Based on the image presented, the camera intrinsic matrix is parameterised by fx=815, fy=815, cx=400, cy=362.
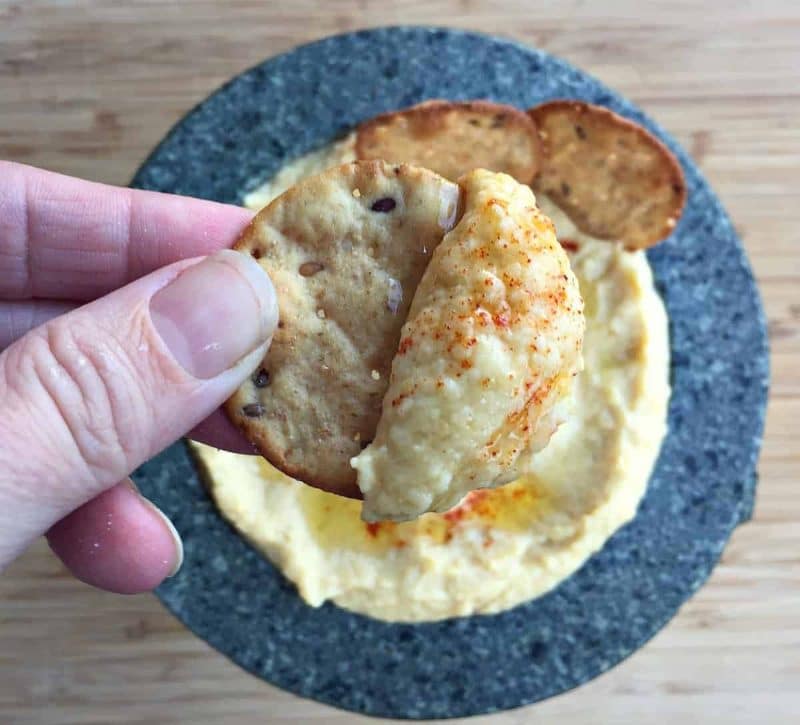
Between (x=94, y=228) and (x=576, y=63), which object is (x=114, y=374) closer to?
(x=94, y=228)

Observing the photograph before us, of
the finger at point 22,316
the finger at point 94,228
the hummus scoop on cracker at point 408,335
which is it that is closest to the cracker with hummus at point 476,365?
the hummus scoop on cracker at point 408,335

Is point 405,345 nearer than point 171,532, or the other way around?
point 405,345

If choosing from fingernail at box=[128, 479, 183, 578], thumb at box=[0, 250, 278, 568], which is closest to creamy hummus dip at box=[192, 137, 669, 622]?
fingernail at box=[128, 479, 183, 578]

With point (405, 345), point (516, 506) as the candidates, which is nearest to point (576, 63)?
point (516, 506)

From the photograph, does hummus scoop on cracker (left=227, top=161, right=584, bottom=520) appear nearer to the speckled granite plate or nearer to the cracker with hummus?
the cracker with hummus

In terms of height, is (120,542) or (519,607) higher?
(120,542)

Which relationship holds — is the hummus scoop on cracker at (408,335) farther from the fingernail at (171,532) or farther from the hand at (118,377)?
the fingernail at (171,532)
